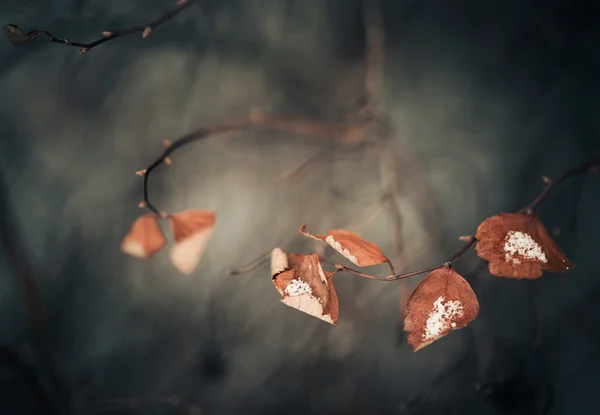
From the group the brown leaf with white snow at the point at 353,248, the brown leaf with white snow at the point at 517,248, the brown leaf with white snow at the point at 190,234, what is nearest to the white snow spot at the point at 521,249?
the brown leaf with white snow at the point at 517,248

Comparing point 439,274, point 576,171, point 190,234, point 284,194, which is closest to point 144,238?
point 190,234

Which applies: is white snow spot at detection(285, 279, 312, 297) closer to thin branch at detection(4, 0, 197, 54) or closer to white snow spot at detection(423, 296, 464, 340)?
white snow spot at detection(423, 296, 464, 340)

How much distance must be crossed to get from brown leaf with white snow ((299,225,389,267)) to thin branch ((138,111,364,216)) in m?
0.11

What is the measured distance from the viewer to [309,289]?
0.36 meters

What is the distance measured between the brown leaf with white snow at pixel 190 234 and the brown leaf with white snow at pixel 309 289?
11cm

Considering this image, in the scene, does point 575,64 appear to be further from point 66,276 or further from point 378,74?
point 66,276

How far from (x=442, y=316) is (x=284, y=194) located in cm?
19

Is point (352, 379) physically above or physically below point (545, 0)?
below

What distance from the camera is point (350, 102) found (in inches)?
17.6

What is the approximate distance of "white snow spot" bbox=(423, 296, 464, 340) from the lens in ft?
1.20

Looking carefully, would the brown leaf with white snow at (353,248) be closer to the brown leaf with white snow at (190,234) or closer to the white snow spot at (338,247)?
the white snow spot at (338,247)

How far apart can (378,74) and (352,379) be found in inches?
12.5

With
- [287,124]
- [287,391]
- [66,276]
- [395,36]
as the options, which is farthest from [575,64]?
[66,276]

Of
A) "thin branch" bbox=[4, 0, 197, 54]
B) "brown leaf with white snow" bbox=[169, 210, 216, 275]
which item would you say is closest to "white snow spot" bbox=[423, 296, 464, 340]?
"brown leaf with white snow" bbox=[169, 210, 216, 275]
